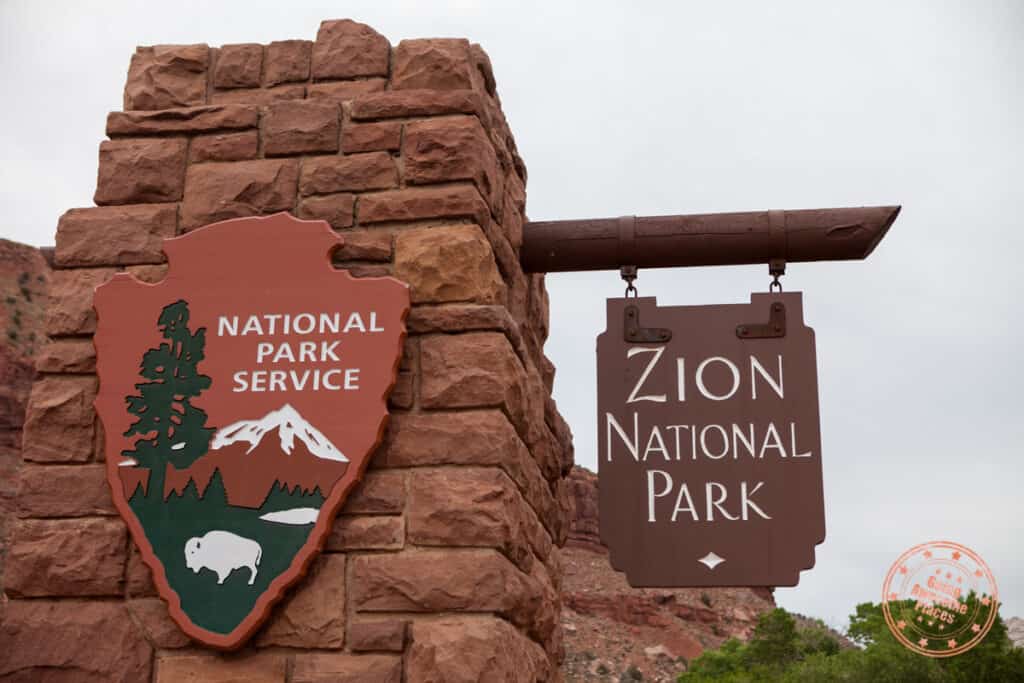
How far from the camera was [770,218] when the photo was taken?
4.73 metres

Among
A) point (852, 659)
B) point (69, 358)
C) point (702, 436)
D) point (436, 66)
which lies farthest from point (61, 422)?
point (852, 659)

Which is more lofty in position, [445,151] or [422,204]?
[445,151]

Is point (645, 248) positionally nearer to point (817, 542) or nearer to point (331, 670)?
point (817, 542)

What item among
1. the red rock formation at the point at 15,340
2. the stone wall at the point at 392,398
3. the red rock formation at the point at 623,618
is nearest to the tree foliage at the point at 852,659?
the red rock formation at the point at 623,618

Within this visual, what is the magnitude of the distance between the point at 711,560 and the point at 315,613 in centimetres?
166

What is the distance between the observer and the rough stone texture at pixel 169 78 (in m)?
4.39

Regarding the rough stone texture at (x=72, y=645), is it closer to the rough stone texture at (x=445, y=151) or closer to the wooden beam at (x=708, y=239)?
the rough stone texture at (x=445, y=151)

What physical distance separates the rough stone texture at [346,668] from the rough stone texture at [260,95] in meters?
1.91

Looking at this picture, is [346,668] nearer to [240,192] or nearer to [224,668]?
[224,668]

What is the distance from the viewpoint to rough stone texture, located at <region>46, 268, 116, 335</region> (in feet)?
13.5

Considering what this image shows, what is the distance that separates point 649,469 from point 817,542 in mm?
677

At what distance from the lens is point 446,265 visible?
3984mm

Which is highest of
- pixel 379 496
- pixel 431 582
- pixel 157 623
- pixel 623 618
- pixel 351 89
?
pixel 623 618

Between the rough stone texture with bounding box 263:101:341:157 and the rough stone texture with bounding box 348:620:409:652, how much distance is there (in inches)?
63.2
